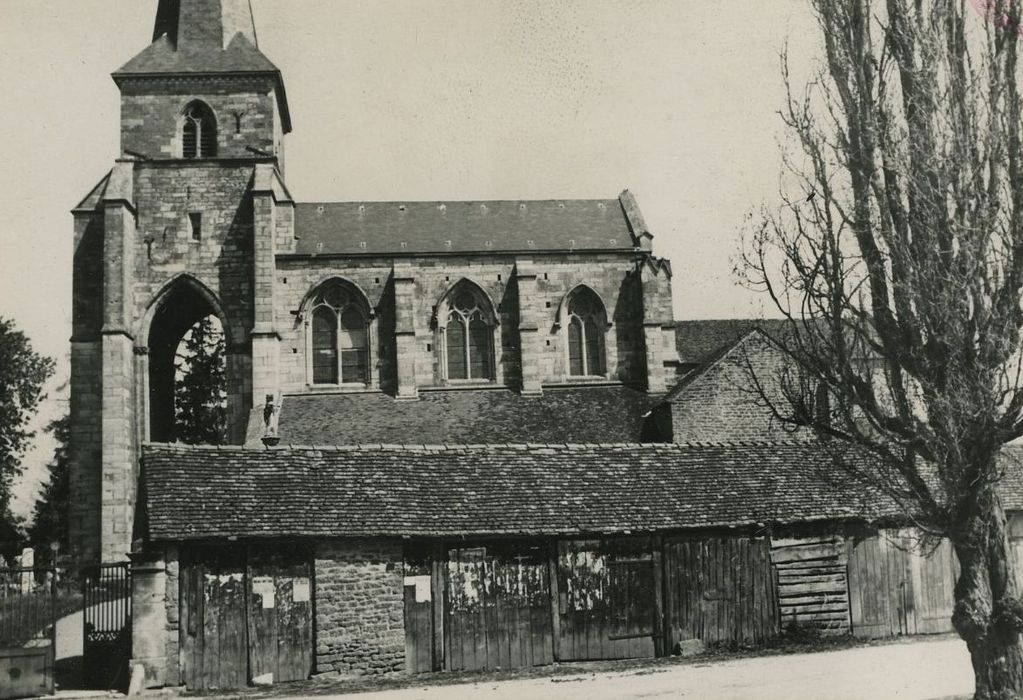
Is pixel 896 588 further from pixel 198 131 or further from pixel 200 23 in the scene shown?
pixel 200 23

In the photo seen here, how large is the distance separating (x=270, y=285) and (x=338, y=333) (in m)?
2.63

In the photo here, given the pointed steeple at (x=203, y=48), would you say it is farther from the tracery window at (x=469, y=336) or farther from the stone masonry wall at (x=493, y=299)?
the tracery window at (x=469, y=336)

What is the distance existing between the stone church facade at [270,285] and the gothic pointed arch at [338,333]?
0.17 ft

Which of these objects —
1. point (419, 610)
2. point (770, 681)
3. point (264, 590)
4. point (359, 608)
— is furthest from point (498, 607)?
point (770, 681)

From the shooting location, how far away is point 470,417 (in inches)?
1312

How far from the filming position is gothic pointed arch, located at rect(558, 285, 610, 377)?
37.1 meters

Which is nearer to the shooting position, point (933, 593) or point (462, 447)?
point (462, 447)

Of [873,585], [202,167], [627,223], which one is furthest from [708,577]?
[202,167]

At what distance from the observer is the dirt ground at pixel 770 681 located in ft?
50.3

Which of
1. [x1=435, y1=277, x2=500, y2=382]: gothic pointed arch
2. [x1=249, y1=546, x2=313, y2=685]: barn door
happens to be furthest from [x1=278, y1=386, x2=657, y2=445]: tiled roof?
[x1=249, y1=546, x2=313, y2=685]: barn door

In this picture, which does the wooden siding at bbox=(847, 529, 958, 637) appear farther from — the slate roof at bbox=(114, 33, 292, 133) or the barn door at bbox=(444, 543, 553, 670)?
the slate roof at bbox=(114, 33, 292, 133)

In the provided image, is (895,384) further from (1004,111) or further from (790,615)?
(790,615)

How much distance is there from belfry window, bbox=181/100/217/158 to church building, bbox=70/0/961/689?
0.08 m

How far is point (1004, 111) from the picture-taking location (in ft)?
43.7
